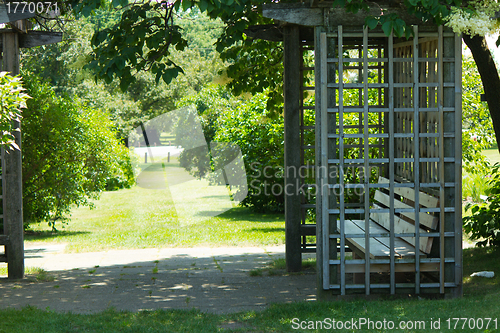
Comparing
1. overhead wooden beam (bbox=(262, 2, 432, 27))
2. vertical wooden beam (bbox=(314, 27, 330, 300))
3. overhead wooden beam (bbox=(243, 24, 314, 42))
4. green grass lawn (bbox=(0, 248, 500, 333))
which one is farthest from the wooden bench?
overhead wooden beam (bbox=(243, 24, 314, 42))

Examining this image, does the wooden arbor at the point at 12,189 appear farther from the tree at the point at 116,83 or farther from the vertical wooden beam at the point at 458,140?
the tree at the point at 116,83

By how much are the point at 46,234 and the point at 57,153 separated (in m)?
2.17

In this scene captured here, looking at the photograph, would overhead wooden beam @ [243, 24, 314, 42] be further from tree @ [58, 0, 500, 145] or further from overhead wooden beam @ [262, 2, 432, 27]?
overhead wooden beam @ [262, 2, 432, 27]

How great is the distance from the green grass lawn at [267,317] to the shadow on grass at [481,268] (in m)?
0.38

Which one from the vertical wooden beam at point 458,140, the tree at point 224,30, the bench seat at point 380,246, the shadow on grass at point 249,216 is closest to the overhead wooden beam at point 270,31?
the tree at point 224,30

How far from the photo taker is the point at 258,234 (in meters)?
9.87

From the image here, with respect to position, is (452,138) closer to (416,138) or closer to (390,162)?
(416,138)

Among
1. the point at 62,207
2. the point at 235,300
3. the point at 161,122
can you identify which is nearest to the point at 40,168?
the point at 62,207

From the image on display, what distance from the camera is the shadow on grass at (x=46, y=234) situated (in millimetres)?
10480

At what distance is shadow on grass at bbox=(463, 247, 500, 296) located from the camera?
17.4 ft

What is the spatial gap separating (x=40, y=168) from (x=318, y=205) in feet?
23.1

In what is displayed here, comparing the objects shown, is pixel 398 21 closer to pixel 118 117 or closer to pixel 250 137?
pixel 250 137

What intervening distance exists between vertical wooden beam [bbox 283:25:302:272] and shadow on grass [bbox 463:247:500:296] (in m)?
2.14

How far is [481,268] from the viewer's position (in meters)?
6.32
